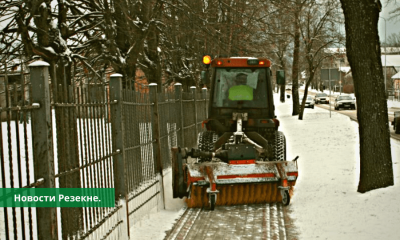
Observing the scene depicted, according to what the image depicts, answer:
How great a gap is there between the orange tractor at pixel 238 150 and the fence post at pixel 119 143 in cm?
246

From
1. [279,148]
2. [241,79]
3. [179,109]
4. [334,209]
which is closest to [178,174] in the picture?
[279,148]

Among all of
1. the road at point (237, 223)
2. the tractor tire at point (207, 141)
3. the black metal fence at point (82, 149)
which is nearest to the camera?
the black metal fence at point (82, 149)

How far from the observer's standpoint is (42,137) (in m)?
4.17

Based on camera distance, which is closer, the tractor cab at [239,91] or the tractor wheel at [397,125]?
the tractor cab at [239,91]

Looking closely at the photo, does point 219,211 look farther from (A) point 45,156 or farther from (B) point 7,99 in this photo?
(B) point 7,99

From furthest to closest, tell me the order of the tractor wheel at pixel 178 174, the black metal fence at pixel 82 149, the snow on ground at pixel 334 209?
the tractor wheel at pixel 178 174 → the snow on ground at pixel 334 209 → the black metal fence at pixel 82 149

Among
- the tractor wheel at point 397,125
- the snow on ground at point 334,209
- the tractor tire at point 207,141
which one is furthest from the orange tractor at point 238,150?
the tractor wheel at point 397,125

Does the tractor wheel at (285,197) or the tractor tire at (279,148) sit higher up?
the tractor tire at (279,148)

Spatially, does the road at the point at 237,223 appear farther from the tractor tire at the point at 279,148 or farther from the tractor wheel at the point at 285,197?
the tractor tire at the point at 279,148

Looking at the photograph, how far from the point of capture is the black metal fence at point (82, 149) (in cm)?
380

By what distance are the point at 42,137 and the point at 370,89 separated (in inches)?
259

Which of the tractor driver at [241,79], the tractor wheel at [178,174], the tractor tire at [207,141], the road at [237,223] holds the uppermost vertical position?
→ the tractor driver at [241,79]

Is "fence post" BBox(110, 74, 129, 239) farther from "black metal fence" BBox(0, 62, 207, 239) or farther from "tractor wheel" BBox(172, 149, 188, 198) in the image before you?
"tractor wheel" BBox(172, 149, 188, 198)

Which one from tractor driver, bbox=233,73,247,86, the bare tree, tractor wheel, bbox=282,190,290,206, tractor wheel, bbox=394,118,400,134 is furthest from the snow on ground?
the bare tree
